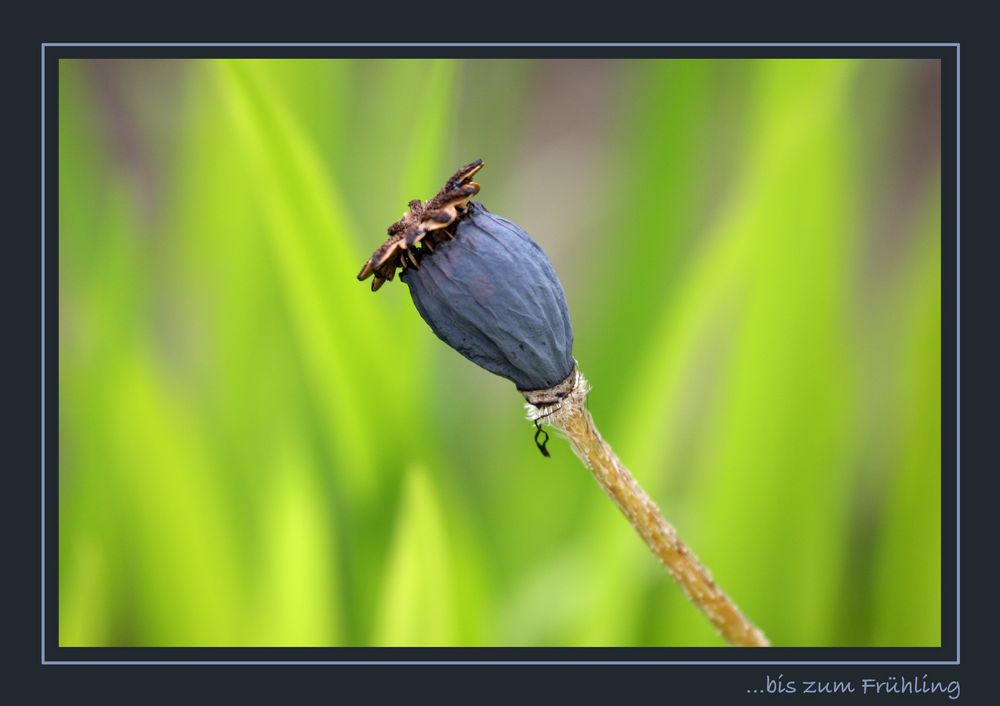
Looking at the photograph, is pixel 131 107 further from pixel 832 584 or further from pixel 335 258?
Answer: pixel 832 584

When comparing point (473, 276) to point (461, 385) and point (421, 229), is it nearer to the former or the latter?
point (421, 229)

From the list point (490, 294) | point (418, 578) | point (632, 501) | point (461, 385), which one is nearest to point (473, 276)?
point (490, 294)

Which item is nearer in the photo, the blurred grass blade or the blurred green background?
the blurred grass blade

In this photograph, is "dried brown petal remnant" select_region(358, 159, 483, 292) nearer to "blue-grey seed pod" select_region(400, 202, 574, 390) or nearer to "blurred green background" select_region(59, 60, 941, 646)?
"blue-grey seed pod" select_region(400, 202, 574, 390)

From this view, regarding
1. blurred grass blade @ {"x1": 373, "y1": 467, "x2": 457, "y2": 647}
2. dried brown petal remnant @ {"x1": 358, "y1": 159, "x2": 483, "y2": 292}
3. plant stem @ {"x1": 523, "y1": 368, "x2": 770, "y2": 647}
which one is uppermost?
dried brown petal remnant @ {"x1": 358, "y1": 159, "x2": 483, "y2": 292}

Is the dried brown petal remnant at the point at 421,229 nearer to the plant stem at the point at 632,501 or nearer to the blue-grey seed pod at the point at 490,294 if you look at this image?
the blue-grey seed pod at the point at 490,294

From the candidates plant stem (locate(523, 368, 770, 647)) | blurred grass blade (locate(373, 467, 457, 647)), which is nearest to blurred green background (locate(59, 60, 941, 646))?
blurred grass blade (locate(373, 467, 457, 647))
